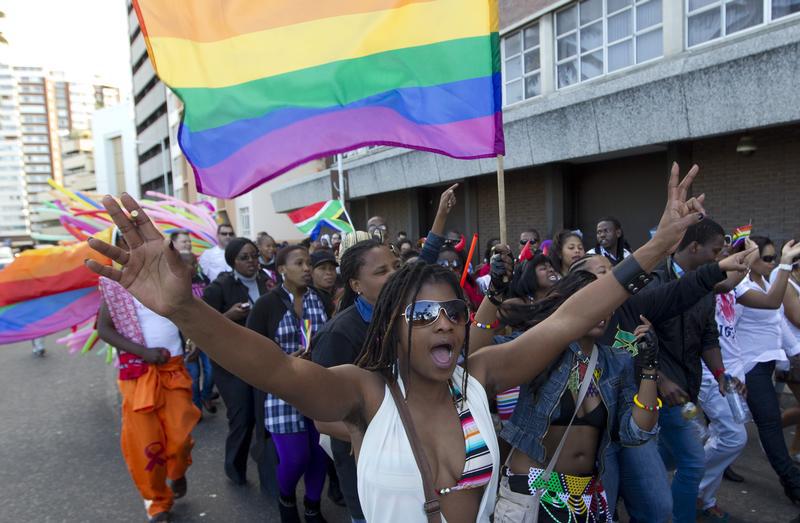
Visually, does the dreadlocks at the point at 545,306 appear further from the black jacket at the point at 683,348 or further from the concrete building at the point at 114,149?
the concrete building at the point at 114,149

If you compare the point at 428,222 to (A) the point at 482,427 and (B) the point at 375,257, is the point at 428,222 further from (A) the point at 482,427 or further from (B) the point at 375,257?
(A) the point at 482,427

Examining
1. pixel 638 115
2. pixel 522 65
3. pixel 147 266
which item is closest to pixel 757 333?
pixel 147 266

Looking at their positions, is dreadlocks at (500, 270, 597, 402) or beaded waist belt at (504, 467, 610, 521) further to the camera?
dreadlocks at (500, 270, 597, 402)

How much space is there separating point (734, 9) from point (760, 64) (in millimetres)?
1728

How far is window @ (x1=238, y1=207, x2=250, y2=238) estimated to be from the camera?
36.0 meters

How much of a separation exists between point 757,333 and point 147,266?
417 centimetres

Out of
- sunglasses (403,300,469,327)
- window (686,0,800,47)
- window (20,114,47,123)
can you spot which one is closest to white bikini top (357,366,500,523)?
sunglasses (403,300,469,327)

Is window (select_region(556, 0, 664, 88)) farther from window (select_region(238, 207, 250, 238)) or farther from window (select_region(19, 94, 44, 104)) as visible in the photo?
window (select_region(19, 94, 44, 104))

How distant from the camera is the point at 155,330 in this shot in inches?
172

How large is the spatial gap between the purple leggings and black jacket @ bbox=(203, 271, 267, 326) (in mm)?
1400

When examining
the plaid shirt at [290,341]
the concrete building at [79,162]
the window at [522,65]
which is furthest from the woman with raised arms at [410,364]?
the concrete building at [79,162]

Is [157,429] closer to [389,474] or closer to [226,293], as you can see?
[226,293]

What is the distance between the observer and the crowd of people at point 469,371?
1.77 metres

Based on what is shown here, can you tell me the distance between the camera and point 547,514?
2465 mm
